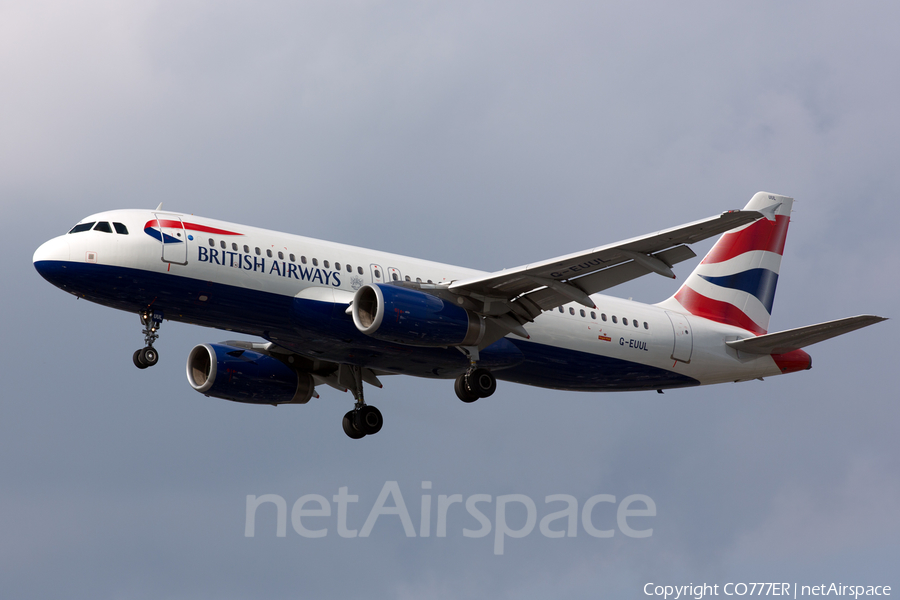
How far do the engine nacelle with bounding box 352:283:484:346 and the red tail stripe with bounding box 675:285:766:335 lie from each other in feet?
37.7

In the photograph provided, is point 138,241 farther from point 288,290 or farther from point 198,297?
point 288,290

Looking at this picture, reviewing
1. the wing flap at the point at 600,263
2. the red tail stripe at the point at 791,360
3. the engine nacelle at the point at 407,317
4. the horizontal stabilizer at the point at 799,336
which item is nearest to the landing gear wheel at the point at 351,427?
the engine nacelle at the point at 407,317

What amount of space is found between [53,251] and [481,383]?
13.0 metres

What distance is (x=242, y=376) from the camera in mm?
38156

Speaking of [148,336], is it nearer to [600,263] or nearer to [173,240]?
[173,240]

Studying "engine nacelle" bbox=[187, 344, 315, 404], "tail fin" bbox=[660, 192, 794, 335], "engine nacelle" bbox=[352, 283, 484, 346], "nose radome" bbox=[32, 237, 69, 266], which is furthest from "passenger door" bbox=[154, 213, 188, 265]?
"tail fin" bbox=[660, 192, 794, 335]

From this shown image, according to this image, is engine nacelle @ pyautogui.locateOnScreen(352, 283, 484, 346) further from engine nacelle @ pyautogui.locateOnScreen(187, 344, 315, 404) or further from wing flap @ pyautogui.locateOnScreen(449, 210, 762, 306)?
engine nacelle @ pyautogui.locateOnScreen(187, 344, 315, 404)

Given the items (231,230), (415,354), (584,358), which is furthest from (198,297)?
(584,358)

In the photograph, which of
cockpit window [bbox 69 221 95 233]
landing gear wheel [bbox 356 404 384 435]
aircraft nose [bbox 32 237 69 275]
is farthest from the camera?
landing gear wheel [bbox 356 404 384 435]

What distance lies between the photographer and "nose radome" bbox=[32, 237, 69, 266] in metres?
30.1

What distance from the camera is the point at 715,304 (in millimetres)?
40656

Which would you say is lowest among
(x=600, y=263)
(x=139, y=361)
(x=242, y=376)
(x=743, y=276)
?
(x=139, y=361)

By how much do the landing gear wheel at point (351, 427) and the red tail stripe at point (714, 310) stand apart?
1269 centimetres

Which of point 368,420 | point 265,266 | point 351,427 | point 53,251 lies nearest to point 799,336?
point 368,420
